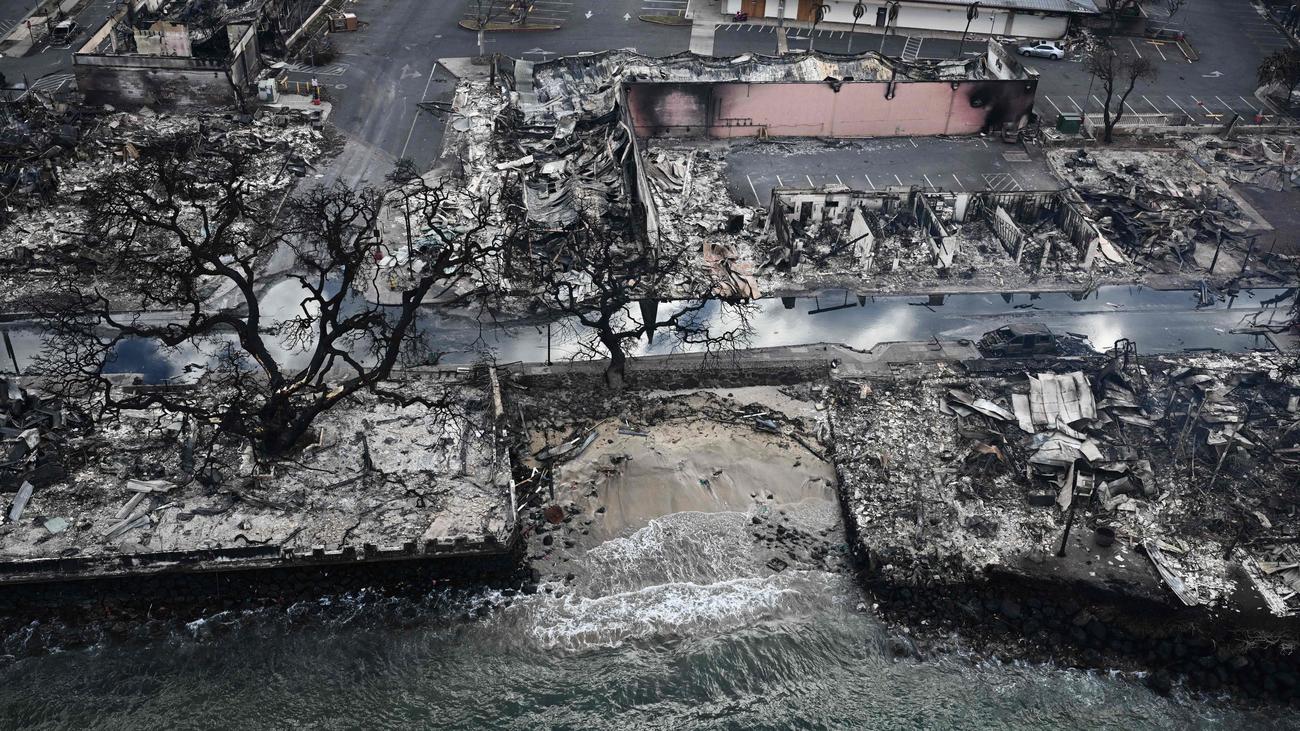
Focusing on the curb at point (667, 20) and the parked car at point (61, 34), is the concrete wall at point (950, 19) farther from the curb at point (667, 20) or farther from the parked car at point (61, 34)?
the parked car at point (61, 34)

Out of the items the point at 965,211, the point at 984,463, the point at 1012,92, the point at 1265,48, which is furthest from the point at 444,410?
the point at 1265,48

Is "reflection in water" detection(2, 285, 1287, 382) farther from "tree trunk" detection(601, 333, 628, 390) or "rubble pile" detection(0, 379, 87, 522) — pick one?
"rubble pile" detection(0, 379, 87, 522)

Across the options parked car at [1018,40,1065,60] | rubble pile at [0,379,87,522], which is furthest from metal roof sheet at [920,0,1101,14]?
rubble pile at [0,379,87,522]

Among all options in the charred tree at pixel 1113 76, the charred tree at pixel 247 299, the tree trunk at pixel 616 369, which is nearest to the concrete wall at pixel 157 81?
the charred tree at pixel 247 299

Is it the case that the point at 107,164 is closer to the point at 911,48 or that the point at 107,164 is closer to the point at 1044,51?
the point at 911,48

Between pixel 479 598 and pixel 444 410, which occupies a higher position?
pixel 444 410

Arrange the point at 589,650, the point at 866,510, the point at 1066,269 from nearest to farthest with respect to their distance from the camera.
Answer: the point at 589,650 → the point at 866,510 → the point at 1066,269

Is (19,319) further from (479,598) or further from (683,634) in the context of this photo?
(683,634)
